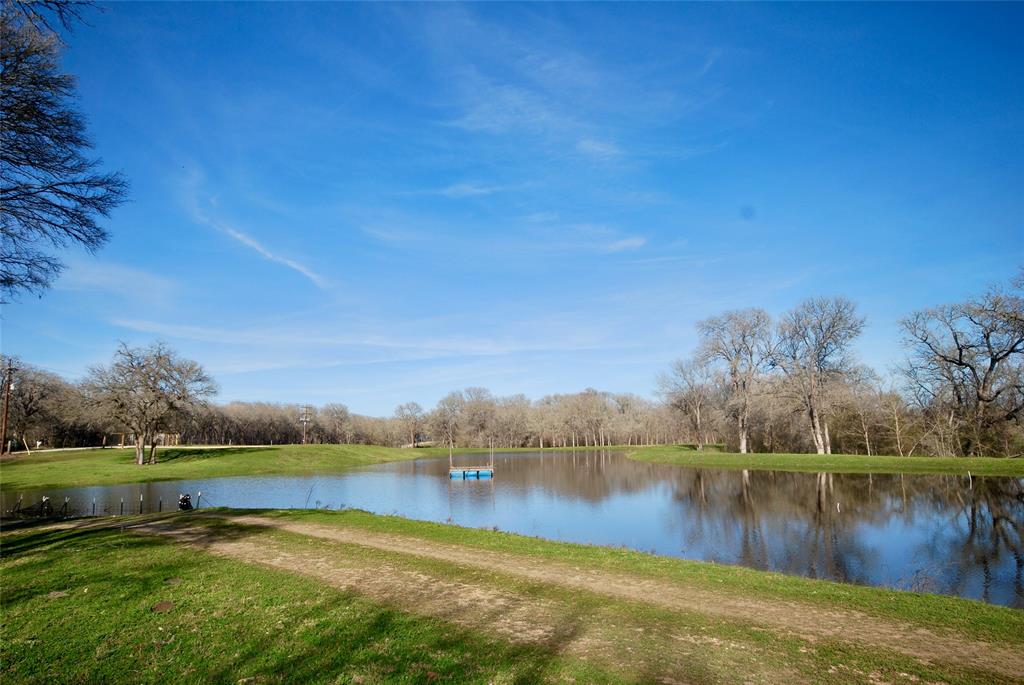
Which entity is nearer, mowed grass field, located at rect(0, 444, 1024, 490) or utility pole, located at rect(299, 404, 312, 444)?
mowed grass field, located at rect(0, 444, 1024, 490)

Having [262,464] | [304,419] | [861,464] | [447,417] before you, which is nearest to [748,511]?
[861,464]

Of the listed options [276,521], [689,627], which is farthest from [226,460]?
[689,627]

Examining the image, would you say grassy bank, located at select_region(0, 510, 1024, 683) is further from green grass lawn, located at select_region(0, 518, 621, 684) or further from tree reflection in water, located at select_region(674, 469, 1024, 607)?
tree reflection in water, located at select_region(674, 469, 1024, 607)

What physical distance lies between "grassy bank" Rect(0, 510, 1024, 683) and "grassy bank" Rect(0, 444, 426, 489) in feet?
117

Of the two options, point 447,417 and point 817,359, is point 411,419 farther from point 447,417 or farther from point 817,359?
point 817,359

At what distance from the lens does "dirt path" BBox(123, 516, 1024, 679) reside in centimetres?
742

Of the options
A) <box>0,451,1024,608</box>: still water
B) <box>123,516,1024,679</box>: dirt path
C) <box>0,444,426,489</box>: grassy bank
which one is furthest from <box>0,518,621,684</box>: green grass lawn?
<box>0,444,426,489</box>: grassy bank

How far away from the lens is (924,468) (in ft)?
128

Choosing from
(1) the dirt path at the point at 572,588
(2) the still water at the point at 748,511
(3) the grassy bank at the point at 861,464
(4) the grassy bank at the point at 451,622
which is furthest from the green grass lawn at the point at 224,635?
(3) the grassy bank at the point at 861,464

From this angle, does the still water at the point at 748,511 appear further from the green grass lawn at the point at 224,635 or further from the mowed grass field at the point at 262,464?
the green grass lawn at the point at 224,635

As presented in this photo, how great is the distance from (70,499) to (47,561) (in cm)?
2583

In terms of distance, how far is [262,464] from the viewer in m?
55.8

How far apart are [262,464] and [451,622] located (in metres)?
54.9

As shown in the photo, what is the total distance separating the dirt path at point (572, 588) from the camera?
7.42m
